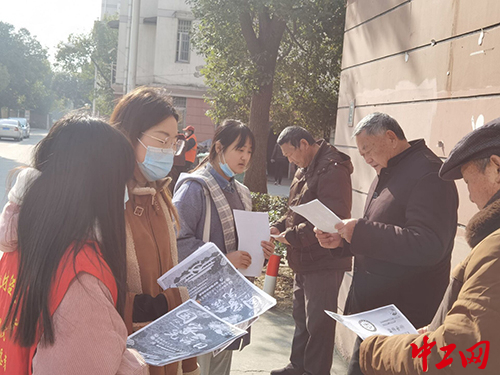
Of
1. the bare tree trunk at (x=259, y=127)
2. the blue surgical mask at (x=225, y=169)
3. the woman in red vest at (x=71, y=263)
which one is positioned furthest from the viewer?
the bare tree trunk at (x=259, y=127)

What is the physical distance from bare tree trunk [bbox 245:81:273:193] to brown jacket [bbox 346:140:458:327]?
28.9 ft

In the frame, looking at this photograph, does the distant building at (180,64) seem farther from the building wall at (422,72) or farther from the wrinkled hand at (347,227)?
the wrinkled hand at (347,227)

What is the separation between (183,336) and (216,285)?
60 cm

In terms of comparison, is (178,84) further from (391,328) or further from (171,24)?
(391,328)

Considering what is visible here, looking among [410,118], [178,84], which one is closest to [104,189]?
[410,118]

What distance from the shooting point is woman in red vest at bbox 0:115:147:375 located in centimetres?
141

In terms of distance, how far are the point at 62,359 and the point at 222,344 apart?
0.52m

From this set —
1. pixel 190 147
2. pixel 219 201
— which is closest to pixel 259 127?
pixel 190 147

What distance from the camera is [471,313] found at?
62.1 inches

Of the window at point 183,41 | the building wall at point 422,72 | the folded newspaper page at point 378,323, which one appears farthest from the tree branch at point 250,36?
the window at point 183,41

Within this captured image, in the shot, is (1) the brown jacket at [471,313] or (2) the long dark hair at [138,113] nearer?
(1) the brown jacket at [471,313]

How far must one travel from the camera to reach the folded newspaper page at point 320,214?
10.1 ft

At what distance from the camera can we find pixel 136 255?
88.8 inches

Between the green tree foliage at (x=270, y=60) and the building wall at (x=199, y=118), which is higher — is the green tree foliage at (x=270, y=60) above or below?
above
